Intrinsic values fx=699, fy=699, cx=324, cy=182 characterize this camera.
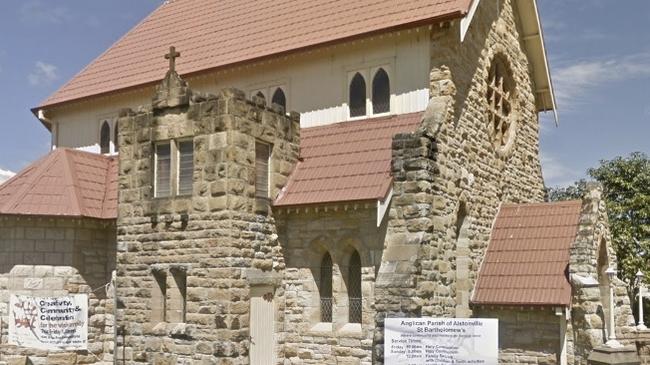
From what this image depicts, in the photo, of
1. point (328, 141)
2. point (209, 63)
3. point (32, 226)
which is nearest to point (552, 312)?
point (328, 141)

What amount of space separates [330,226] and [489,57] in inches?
272

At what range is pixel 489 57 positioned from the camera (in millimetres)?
18781

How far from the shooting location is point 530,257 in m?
16.6

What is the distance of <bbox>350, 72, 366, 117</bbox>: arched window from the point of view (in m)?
17.2

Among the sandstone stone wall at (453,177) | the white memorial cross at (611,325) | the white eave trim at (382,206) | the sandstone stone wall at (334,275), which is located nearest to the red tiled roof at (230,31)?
the sandstone stone wall at (453,177)

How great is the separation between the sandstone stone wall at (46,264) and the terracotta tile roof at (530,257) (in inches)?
384

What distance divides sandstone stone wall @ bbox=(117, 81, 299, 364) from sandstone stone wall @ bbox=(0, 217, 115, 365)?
2220 millimetres

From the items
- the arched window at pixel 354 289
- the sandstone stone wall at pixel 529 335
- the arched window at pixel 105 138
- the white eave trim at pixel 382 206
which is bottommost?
the sandstone stone wall at pixel 529 335

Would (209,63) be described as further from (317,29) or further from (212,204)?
(212,204)

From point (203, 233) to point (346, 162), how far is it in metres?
3.63

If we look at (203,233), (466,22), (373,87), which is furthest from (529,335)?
(203,233)

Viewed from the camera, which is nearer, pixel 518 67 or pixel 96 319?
pixel 96 319

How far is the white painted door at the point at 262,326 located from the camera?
14984 mm

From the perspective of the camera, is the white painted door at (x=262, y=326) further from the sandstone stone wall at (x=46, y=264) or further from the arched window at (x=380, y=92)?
the arched window at (x=380, y=92)
